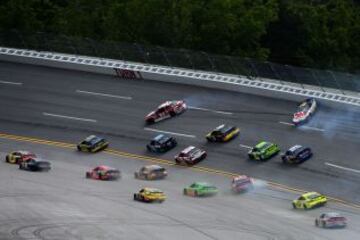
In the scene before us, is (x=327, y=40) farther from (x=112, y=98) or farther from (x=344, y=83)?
(x=112, y=98)

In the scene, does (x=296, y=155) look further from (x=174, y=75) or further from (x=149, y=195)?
(x=174, y=75)

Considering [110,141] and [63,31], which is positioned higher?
[63,31]

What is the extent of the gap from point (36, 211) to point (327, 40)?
159ft

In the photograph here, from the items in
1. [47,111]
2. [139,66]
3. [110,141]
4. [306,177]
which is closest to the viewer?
[306,177]

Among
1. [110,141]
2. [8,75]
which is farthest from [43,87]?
[110,141]

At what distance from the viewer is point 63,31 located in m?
105

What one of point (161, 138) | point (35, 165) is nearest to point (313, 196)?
point (161, 138)

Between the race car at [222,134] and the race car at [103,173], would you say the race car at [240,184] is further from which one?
the race car at [103,173]

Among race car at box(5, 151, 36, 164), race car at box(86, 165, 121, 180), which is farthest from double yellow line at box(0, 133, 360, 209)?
race car at box(86, 165, 121, 180)

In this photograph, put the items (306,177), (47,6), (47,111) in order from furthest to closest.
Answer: (47,6) → (47,111) → (306,177)

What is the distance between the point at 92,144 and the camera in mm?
71750

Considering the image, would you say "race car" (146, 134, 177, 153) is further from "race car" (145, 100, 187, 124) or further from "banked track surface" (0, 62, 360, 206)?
"race car" (145, 100, 187, 124)

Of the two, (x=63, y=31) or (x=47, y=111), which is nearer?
(x=47, y=111)

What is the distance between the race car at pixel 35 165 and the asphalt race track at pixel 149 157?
0.61m
